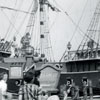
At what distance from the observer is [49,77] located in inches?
1177

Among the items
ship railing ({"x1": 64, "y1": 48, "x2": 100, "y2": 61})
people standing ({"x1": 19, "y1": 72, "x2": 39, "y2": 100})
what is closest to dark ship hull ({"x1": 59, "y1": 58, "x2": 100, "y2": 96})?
ship railing ({"x1": 64, "y1": 48, "x2": 100, "y2": 61})

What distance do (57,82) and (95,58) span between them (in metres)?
3.78

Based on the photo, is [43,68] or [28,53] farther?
[28,53]

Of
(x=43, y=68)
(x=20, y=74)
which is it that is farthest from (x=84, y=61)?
(x=20, y=74)

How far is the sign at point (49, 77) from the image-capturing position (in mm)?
29562

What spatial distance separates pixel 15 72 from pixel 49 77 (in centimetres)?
314

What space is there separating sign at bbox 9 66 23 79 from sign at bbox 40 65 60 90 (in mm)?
1979

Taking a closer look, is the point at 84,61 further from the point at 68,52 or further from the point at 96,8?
the point at 96,8

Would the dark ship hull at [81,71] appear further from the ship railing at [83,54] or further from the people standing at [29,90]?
the people standing at [29,90]

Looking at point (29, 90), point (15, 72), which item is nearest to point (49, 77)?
point (15, 72)

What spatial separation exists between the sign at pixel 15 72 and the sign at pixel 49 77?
6.49ft

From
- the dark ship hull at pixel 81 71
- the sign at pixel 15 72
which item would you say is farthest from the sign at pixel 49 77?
the sign at pixel 15 72

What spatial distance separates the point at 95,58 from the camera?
29.3 metres

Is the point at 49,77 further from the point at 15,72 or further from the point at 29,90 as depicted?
the point at 29,90
